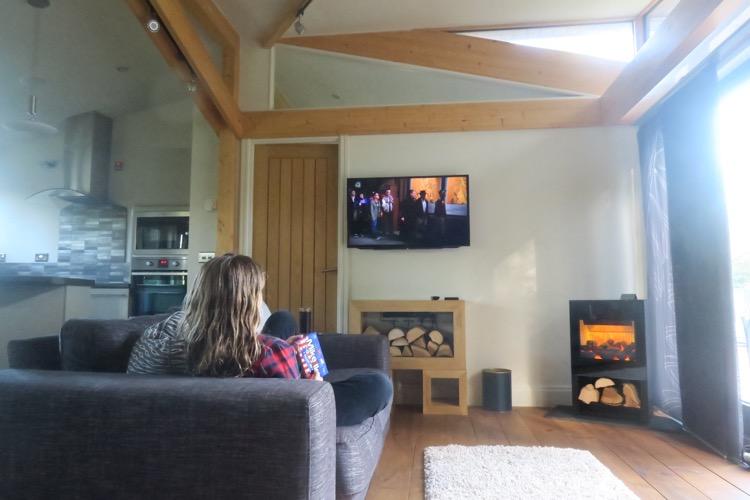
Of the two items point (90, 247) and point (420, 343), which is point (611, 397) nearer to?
point (420, 343)

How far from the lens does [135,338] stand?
1.48m

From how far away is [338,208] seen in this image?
3.74m

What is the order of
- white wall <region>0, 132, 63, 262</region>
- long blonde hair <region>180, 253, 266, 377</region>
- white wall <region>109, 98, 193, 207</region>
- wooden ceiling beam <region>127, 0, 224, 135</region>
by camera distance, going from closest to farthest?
1. long blonde hair <region>180, 253, 266, 377</region>
2. wooden ceiling beam <region>127, 0, 224, 135</region>
3. white wall <region>109, 98, 193, 207</region>
4. white wall <region>0, 132, 63, 262</region>

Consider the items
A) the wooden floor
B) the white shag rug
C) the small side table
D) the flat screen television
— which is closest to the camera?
the white shag rug

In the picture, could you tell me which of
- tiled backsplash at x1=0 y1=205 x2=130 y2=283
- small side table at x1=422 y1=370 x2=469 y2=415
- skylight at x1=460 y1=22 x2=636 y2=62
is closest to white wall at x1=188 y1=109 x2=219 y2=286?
tiled backsplash at x1=0 y1=205 x2=130 y2=283

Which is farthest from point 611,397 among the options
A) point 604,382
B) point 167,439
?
point 167,439

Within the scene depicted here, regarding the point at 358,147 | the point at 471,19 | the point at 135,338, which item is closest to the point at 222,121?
the point at 358,147

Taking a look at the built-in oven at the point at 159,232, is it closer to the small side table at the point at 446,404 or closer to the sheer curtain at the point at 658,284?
the small side table at the point at 446,404

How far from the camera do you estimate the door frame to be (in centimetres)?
361

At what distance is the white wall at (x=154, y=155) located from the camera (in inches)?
211

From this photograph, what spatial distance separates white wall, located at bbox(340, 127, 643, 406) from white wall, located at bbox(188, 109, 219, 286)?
1.34 m

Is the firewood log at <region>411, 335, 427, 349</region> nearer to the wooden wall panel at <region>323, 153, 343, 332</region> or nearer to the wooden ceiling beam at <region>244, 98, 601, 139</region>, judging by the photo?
the wooden wall panel at <region>323, 153, 343, 332</region>

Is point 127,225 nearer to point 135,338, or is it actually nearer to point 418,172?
point 418,172

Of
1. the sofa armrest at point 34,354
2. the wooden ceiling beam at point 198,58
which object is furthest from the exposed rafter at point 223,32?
the sofa armrest at point 34,354
